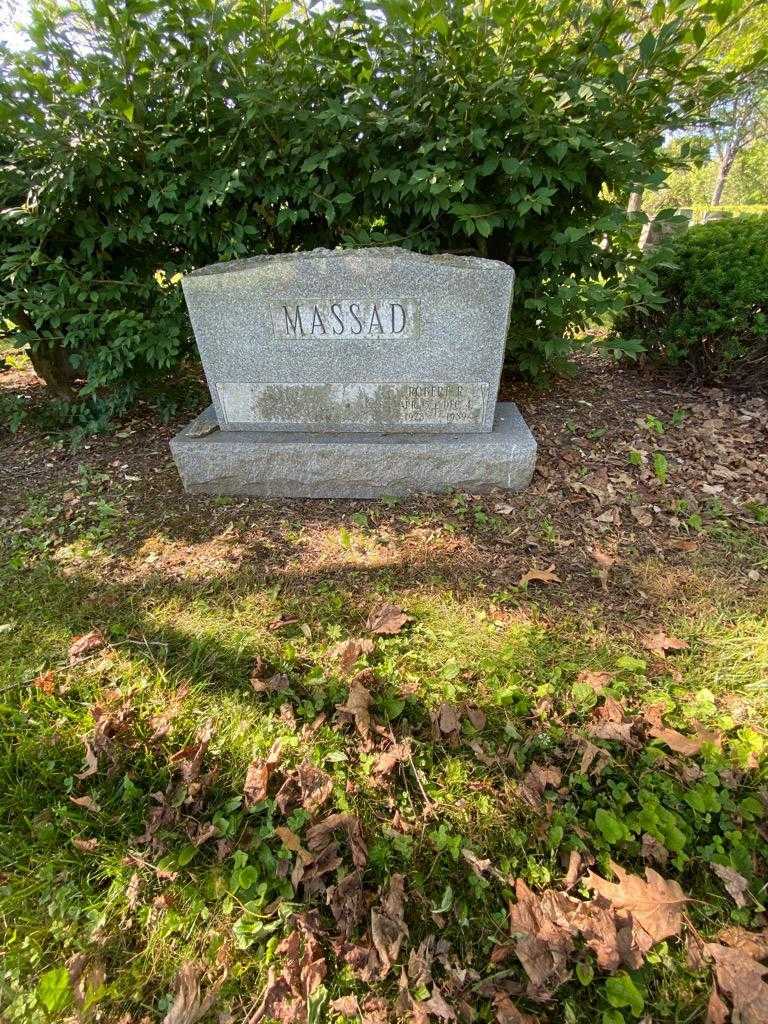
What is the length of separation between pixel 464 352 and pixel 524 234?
798 millimetres

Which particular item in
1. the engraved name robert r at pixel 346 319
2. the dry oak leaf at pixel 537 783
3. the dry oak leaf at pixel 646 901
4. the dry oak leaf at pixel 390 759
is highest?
the engraved name robert r at pixel 346 319

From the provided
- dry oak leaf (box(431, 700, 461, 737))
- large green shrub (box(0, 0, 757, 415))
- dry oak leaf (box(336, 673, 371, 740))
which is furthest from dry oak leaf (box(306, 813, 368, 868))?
large green shrub (box(0, 0, 757, 415))

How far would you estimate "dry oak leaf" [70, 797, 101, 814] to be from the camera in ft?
5.22

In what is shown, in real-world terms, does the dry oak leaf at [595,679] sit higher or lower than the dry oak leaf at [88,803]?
higher

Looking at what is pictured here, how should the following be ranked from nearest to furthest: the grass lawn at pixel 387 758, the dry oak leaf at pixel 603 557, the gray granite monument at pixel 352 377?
the grass lawn at pixel 387 758, the dry oak leaf at pixel 603 557, the gray granite monument at pixel 352 377

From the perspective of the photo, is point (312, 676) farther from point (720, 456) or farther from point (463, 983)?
point (720, 456)

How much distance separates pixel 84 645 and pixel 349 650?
1.09 meters

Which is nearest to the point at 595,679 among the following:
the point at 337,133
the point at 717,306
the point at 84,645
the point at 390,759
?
the point at 390,759

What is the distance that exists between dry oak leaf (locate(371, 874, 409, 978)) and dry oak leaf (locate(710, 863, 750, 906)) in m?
0.86

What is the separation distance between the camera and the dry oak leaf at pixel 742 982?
115 centimetres

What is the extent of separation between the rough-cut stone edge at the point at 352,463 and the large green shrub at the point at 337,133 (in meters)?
0.79

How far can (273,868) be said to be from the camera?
1452 millimetres

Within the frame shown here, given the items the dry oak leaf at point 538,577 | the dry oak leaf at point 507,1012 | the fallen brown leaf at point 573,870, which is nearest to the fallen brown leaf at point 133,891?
the dry oak leaf at point 507,1012

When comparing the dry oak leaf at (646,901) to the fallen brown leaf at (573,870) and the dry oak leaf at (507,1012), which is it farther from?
the dry oak leaf at (507,1012)
